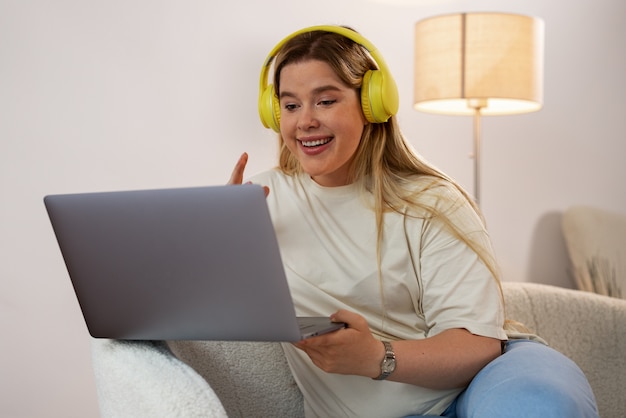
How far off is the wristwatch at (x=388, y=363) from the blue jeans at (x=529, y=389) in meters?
0.13

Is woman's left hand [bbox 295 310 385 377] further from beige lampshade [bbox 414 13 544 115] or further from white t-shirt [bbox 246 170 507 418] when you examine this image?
beige lampshade [bbox 414 13 544 115]

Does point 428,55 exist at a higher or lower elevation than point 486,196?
higher

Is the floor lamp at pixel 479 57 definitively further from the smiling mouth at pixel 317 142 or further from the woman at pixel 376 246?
the smiling mouth at pixel 317 142

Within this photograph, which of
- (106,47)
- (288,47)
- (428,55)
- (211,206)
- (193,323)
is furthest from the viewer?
(428,55)

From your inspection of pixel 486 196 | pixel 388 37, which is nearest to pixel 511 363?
pixel 388 37

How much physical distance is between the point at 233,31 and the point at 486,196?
3.89 ft

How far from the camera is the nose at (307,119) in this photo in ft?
4.55

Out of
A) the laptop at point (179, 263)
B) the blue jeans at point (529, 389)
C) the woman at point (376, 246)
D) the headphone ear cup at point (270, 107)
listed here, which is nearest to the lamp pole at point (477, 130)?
the woman at point (376, 246)

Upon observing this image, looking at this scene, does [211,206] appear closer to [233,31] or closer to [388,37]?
[233,31]

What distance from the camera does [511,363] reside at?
1224 mm

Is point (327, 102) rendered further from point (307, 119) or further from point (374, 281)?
point (374, 281)

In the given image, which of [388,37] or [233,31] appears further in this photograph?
[388,37]

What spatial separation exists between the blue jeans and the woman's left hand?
6.5 inches

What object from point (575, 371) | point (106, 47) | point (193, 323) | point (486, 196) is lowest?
point (486, 196)
